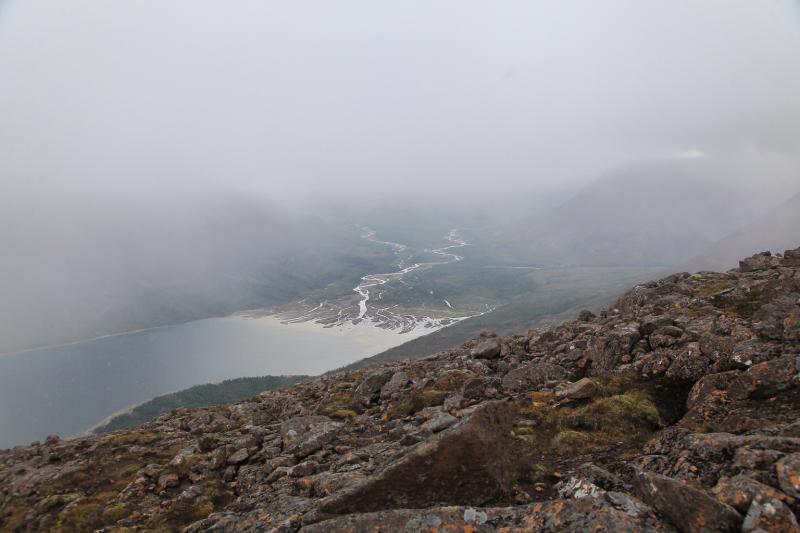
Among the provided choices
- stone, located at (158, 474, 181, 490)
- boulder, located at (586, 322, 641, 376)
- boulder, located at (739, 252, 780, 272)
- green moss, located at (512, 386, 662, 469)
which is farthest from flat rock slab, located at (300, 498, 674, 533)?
boulder, located at (739, 252, 780, 272)

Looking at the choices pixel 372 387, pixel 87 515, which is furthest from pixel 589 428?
pixel 87 515

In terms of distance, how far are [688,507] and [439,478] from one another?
4361 mm

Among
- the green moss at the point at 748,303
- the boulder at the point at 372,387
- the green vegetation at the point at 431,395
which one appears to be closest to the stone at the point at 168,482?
the green vegetation at the point at 431,395

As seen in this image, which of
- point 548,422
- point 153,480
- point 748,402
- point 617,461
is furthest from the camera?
point 153,480

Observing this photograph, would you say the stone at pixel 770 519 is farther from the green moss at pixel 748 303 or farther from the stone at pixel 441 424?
the green moss at pixel 748 303

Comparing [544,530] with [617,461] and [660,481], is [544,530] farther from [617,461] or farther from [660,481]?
[617,461]

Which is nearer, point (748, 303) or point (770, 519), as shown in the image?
point (770, 519)

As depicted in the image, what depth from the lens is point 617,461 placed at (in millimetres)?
9414

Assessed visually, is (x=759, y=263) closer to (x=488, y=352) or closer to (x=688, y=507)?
(x=488, y=352)

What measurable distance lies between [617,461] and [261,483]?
34.9ft

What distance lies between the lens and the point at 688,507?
227 inches

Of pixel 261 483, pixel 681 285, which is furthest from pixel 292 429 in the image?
pixel 681 285

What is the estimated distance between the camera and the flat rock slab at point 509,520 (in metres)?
5.87

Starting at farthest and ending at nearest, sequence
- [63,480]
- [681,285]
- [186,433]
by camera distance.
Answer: [681,285]
[186,433]
[63,480]
